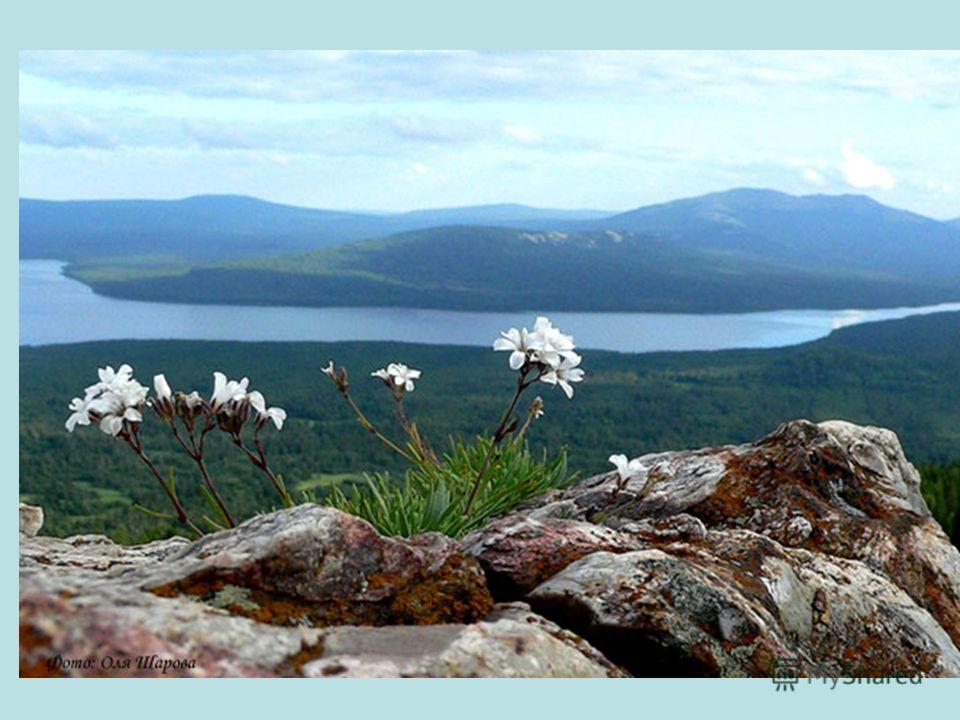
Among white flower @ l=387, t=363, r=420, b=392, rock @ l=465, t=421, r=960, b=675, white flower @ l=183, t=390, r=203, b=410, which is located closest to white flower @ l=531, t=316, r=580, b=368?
rock @ l=465, t=421, r=960, b=675

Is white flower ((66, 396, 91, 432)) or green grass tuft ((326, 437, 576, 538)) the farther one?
green grass tuft ((326, 437, 576, 538))

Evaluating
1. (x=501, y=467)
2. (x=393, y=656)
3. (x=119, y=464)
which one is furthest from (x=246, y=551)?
(x=119, y=464)

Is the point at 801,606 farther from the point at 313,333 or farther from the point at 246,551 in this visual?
the point at 313,333

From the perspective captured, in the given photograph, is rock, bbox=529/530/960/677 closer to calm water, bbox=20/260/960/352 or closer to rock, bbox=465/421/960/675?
rock, bbox=465/421/960/675

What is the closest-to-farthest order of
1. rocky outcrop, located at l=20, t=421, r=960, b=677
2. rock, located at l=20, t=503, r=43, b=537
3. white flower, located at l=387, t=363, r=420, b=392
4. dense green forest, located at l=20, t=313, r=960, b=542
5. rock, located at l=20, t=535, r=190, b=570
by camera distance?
rocky outcrop, located at l=20, t=421, r=960, b=677, rock, located at l=20, t=535, r=190, b=570, white flower, located at l=387, t=363, r=420, b=392, rock, located at l=20, t=503, r=43, b=537, dense green forest, located at l=20, t=313, r=960, b=542

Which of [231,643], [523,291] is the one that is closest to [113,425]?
[231,643]

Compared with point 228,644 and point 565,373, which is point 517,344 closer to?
point 565,373
